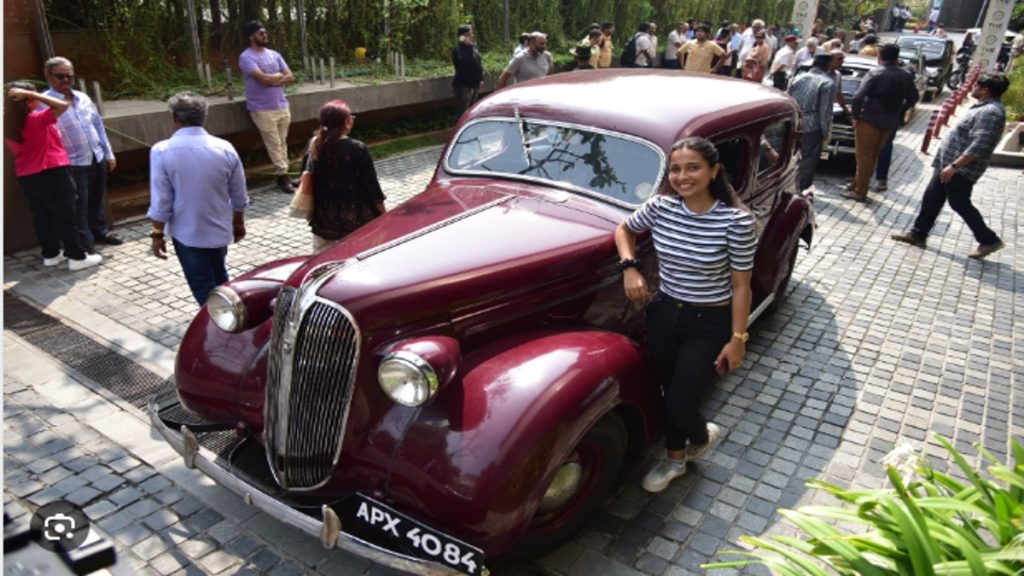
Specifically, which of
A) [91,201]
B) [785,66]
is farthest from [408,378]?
[785,66]

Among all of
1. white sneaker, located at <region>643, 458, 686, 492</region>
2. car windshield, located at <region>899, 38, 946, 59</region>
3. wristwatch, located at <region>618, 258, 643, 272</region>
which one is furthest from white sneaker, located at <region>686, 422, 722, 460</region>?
car windshield, located at <region>899, 38, 946, 59</region>

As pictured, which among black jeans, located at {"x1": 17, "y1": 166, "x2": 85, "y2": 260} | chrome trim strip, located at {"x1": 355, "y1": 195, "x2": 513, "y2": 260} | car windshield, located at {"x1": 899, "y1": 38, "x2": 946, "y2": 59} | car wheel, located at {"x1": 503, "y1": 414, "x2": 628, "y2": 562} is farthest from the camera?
car windshield, located at {"x1": 899, "y1": 38, "x2": 946, "y2": 59}

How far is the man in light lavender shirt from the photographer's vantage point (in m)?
4.43

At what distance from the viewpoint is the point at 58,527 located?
1489 mm

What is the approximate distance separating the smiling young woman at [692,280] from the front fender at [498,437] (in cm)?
54

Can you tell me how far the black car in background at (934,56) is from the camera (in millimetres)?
18484

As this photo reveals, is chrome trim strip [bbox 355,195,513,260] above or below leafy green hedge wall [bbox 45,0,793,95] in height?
below

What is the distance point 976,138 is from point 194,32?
9.18 metres

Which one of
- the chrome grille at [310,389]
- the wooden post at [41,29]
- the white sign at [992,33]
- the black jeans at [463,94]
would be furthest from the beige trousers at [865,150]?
the white sign at [992,33]

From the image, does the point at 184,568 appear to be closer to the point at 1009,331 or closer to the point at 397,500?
the point at 397,500

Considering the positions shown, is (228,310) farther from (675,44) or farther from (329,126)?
(675,44)

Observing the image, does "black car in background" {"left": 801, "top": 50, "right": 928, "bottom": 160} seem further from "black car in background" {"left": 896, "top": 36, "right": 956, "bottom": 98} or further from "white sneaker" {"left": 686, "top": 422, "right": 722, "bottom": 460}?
→ "white sneaker" {"left": 686, "top": 422, "right": 722, "bottom": 460}

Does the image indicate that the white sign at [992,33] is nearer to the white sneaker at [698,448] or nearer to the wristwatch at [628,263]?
the white sneaker at [698,448]

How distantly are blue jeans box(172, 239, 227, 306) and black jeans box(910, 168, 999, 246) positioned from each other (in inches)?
276
